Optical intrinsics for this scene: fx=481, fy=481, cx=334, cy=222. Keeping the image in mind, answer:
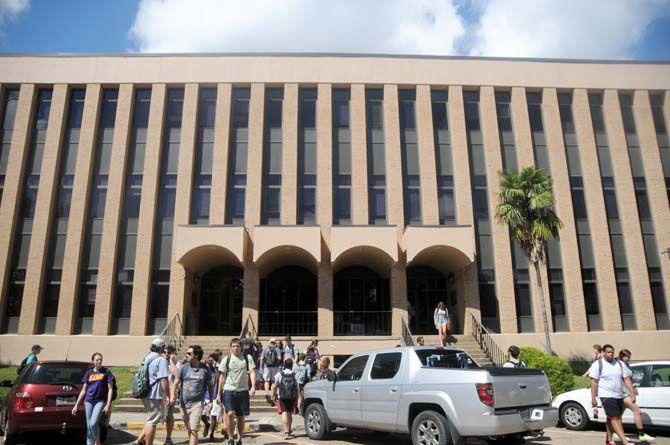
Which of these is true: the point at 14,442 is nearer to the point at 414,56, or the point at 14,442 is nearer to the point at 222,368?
the point at 222,368

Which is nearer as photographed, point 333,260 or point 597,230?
point 333,260

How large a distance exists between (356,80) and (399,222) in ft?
26.0

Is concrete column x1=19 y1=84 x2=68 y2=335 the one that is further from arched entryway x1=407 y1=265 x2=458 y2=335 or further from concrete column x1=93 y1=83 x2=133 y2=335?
arched entryway x1=407 y1=265 x2=458 y2=335

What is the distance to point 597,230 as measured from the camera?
23656 mm

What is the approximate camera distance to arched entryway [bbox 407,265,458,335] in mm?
23891

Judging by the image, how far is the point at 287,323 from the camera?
23.0 m

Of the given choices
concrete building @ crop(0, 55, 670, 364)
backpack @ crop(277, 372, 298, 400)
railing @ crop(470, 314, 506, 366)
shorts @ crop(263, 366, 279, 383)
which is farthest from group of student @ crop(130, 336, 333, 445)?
concrete building @ crop(0, 55, 670, 364)

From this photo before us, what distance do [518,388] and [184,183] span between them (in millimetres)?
19671

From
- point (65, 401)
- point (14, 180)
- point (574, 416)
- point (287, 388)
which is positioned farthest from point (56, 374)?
point (14, 180)

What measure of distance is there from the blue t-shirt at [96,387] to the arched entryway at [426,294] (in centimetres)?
1748

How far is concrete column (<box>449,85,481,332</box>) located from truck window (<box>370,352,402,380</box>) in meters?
14.0

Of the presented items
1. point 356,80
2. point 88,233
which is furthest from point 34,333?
point 356,80

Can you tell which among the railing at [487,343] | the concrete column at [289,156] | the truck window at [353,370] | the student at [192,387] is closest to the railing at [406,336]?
the railing at [487,343]

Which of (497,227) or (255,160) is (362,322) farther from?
(255,160)
